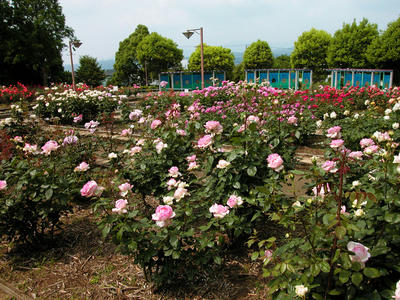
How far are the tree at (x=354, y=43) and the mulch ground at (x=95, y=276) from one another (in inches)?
1070

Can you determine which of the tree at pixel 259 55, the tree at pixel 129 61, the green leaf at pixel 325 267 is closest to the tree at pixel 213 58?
the tree at pixel 259 55

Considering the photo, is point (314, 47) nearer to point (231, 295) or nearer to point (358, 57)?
point (358, 57)

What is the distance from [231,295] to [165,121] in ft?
7.57

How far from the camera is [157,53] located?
32.8m

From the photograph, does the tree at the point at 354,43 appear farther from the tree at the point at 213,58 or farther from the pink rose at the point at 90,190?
the pink rose at the point at 90,190

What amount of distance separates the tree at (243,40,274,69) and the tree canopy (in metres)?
3.15

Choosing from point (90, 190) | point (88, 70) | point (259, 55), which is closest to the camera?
point (90, 190)

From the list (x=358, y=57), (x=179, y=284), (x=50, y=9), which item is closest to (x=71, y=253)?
(x=179, y=284)

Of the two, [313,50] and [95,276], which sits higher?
[313,50]

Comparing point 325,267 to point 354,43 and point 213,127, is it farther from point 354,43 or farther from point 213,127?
point 354,43

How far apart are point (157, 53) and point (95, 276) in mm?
32701

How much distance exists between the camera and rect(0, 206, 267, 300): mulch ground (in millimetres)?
2090

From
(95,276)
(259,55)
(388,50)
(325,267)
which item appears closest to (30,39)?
(259,55)

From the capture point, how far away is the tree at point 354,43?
25188mm
